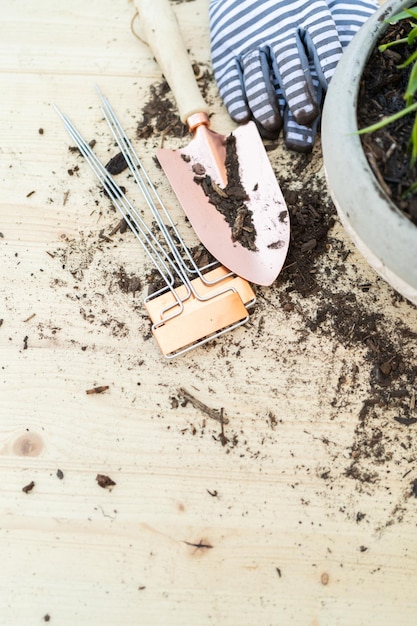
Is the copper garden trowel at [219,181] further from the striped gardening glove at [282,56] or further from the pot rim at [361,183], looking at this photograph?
the pot rim at [361,183]

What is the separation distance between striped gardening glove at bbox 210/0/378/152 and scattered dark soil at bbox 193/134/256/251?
78 millimetres

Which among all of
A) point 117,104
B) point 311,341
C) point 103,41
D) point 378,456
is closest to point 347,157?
point 311,341

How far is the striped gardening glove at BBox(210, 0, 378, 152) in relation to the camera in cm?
92

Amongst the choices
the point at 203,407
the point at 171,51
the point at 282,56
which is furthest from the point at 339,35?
the point at 203,407

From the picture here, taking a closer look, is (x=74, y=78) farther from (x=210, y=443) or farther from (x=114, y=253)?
(x=210, y=443)

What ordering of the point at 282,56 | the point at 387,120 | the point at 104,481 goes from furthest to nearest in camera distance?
the point at 282,56, the point at 104,481, the point at 387,120

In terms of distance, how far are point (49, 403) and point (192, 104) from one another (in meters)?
0.51

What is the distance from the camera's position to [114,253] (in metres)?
0.94

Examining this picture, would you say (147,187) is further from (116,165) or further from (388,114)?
(388,114)

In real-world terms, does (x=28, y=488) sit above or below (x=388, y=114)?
below

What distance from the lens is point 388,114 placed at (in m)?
0.70

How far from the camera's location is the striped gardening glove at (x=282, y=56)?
92 cm

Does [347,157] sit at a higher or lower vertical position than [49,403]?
higher

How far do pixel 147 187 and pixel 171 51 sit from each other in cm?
22
